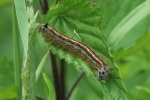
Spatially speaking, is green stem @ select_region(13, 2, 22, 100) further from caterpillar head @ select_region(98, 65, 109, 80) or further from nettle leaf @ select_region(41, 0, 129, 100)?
caterpillar head @ select_region(98, 65, 109, 80)

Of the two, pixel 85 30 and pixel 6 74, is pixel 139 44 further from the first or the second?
pixel 6 74

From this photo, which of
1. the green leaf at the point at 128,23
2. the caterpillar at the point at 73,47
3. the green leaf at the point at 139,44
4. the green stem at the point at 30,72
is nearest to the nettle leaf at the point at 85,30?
the caterpillar at the point at 73,47

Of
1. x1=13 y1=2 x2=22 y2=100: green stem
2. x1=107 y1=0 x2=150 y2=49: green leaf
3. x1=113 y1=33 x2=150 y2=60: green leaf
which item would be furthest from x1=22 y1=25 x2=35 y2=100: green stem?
x1=113 y1=33 x2=150 y2=60: green leaf

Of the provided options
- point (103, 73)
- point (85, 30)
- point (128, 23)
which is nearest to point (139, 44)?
point (128, 23)

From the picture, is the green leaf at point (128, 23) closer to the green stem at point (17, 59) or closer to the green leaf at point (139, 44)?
the green leaf at point (139, 44)

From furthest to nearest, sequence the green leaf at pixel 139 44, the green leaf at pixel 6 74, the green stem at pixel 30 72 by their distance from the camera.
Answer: the green leaf at pixel 139 44, the green leaf at pixel 6 74, the green stem at pixel 30 72
